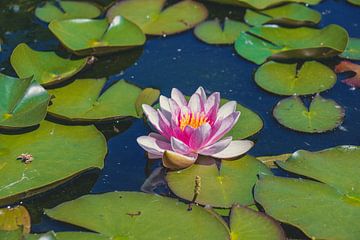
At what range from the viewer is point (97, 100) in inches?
107

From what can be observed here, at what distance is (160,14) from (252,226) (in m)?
1.71

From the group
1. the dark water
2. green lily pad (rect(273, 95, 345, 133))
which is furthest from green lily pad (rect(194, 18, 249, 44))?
green lily pad (rect(273, 95, 345, 133))

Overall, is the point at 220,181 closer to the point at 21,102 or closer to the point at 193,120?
the point at 193,120

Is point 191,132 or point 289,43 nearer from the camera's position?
point 191,132

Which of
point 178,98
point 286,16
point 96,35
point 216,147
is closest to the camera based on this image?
point 216,147

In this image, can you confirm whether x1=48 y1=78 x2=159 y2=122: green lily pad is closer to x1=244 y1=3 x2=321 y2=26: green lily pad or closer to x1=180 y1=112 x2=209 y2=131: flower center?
x1=180 y1=112 x2=209 y2=131: flower center

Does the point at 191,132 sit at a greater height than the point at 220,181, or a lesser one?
greater

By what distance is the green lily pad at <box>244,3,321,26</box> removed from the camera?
323cm

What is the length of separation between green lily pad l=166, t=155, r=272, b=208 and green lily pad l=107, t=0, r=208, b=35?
45.0 inches

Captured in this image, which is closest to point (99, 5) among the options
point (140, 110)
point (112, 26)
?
point (112, 26)

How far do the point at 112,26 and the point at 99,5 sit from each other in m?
0.40

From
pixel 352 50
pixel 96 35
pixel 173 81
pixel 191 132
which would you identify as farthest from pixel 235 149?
pixel 96 35

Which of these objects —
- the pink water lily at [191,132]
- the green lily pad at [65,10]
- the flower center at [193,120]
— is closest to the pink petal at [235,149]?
the pink water lily at [191,132]

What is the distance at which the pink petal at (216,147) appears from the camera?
88.4 inches
